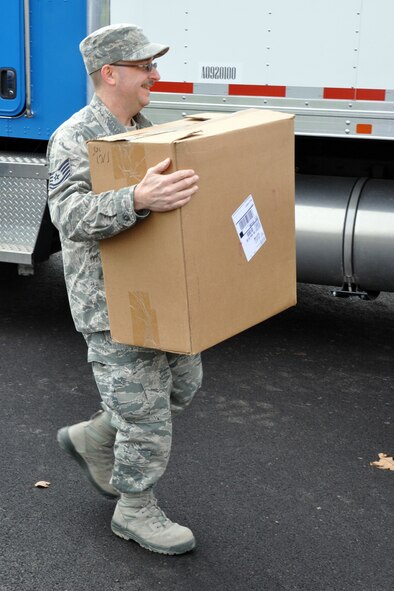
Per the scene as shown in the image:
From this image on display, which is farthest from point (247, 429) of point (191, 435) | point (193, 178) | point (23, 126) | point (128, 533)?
point (23, 126)

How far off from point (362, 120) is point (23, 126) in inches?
78.8

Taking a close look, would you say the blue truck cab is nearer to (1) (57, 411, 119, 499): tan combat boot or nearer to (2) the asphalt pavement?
(2) the asphalt pavement

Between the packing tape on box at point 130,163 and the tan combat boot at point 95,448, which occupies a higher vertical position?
the packing tape on box at point 130,163

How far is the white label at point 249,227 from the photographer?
3133 mm

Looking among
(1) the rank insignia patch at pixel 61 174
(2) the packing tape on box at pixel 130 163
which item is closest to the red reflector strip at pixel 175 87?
(1) the rank insignia patch at pixel 61 174

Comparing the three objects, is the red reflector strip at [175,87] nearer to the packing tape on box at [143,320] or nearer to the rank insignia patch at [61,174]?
the rank insignia patch at [61,174]

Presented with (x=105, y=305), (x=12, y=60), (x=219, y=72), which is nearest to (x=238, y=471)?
(x=105, y=305)

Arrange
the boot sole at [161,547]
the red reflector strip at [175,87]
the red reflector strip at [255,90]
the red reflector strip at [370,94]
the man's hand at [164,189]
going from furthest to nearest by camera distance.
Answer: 1. the red reflector strip at [175,87]
2. the red reflector strip at [255,90]
3. the red reflector strip at [370,94]
4. the boot sole at [161,547]
5. the man's hand at [164,189]

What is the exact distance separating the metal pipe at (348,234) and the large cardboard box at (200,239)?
2209mm

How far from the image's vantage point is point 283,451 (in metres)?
4.38

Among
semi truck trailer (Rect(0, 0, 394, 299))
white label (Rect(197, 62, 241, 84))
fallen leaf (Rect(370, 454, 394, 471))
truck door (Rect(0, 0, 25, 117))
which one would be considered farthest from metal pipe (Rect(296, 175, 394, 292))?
truck door (Rect(0, 0, 25, 117))

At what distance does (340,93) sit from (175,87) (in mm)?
907

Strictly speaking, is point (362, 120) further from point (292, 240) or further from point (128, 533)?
point (128, 533)

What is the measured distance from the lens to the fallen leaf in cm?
424
